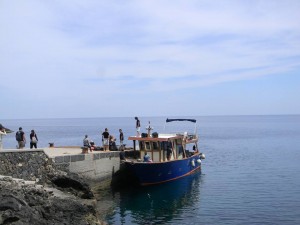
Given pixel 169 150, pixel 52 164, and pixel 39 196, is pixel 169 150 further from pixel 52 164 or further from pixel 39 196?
pixel 39 196

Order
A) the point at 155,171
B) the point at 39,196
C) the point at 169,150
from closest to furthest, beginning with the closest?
the point at 39,196
the point at 155,171
the point at 169,150

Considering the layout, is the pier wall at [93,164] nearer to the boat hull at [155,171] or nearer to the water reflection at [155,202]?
the boat hull at [155,171]

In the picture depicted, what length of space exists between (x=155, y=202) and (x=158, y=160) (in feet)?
15.3

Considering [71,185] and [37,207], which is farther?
[71,185]

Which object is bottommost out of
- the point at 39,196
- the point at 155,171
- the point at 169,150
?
the point at 155,171

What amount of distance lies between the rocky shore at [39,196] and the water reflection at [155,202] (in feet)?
10.2

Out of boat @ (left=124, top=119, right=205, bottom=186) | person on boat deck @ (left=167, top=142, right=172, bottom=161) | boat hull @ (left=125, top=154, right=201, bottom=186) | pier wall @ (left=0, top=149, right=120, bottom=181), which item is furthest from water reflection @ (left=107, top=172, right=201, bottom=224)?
pier wall @ (left=0, top=149, right=120, bottom=181)

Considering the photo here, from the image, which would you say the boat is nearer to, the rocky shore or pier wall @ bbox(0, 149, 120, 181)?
pier wall @ bbox(0, 149, 120, 181)

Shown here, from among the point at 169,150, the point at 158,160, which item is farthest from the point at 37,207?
the point at 169,150

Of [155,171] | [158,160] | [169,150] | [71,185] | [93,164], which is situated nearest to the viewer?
[71,185]

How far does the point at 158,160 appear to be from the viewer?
1073 inches

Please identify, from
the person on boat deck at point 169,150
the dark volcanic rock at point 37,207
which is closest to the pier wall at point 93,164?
the person on boat deck at point 169,150

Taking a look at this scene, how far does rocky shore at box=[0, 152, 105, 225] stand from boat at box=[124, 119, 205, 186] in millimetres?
6808

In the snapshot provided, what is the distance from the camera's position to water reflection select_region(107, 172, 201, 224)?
19.7 metres
